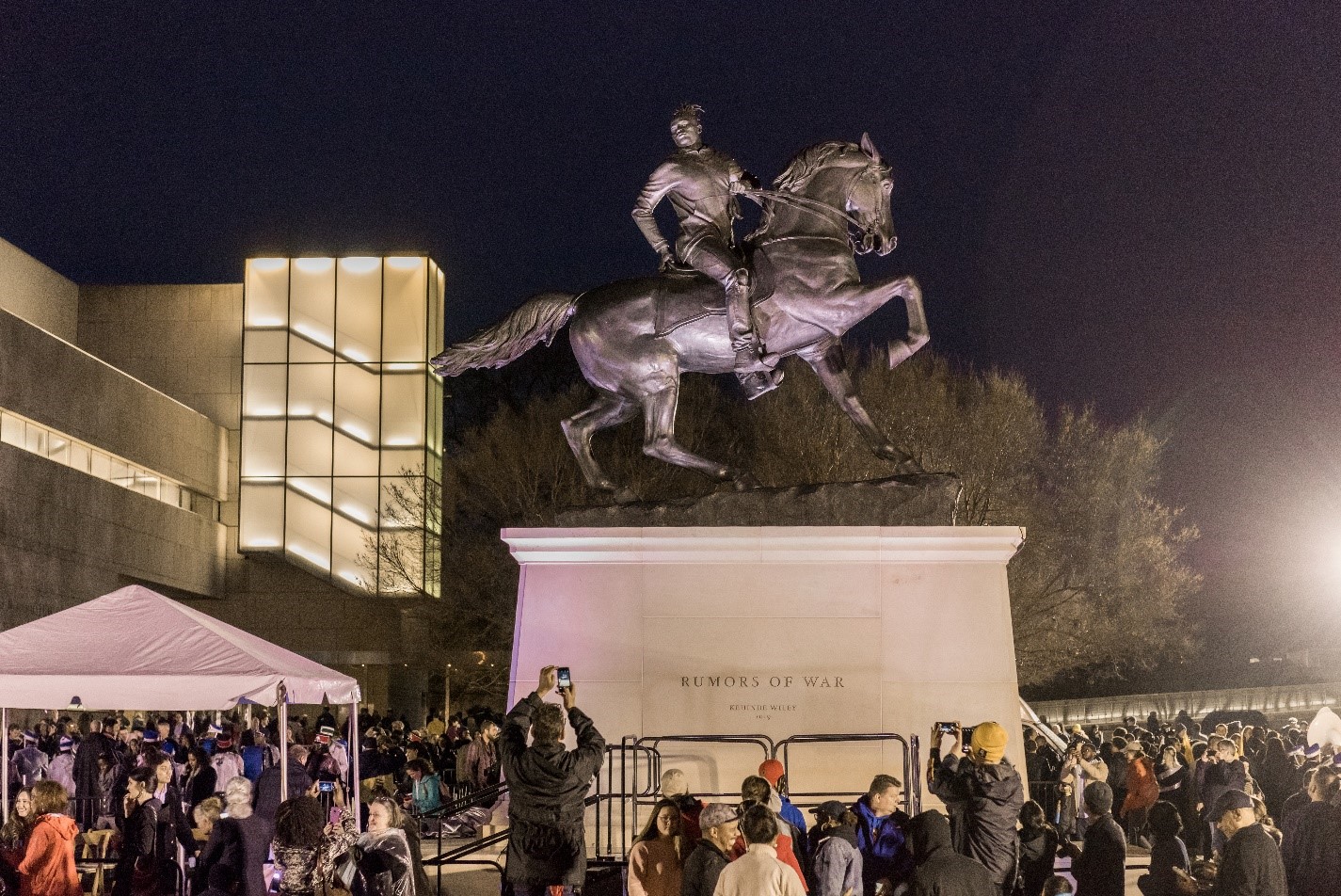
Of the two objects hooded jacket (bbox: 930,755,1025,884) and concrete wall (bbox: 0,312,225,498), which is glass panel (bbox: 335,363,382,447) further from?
hooded jacket (bbox: 930,755,1025,884)

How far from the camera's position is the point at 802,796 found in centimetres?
1209

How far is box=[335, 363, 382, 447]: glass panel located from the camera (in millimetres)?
44656

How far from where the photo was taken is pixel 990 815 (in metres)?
8.09

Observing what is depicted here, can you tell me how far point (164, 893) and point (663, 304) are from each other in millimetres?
6535

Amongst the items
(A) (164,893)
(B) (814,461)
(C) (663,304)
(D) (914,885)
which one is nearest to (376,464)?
(B) (814,461)

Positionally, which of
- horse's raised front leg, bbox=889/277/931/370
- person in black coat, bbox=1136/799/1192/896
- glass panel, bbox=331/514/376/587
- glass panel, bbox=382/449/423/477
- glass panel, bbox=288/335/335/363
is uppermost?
glass panel, bbox=288/335/335/363

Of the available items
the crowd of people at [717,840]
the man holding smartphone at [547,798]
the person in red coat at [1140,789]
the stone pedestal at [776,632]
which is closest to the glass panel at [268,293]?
the stone pedestal at [776,632]

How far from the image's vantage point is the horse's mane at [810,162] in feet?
43.8

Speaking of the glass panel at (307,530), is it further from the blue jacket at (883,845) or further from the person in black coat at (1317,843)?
the person in black coat at (1317,843)

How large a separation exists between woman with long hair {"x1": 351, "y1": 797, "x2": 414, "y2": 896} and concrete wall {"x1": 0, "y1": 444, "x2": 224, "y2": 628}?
2641 cm

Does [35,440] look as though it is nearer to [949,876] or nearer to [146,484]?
[146,484]

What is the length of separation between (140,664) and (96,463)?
28.7 metres

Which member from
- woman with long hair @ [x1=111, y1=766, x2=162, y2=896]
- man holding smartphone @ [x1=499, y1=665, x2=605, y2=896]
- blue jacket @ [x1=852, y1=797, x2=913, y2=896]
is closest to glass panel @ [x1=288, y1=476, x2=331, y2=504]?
woman with long hair @ [x1=111, y1=766, x2=162, y2=896]

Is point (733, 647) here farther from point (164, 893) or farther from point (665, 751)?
point (164, 893)
